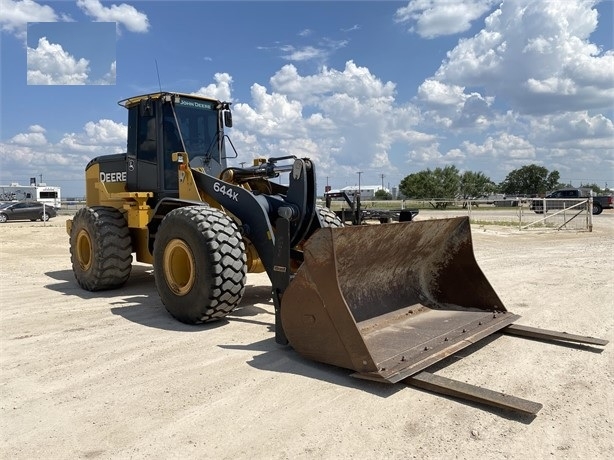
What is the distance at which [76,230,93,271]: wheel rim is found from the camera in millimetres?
7848

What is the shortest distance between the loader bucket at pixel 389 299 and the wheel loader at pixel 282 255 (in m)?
0.01

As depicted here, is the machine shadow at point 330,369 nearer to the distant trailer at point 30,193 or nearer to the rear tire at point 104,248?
the rear tire at point 104,248

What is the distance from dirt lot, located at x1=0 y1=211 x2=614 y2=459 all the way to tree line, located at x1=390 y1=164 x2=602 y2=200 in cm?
5318

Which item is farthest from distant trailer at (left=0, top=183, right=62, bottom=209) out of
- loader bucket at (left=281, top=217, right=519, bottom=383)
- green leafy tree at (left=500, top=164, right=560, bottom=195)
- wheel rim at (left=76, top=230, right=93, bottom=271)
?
green leafy tree at (left=500, top=164, right=560, bottom=195)

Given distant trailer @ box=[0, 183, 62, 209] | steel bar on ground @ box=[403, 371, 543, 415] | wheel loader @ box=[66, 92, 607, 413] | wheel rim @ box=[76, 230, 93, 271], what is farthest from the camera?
distant trailer @ box=[0, 183, 62, 209]

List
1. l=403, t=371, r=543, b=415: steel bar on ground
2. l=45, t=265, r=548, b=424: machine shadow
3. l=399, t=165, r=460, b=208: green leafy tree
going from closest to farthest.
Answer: l=403, t=371, r=543, b=415: steel bar on ground < l=45, t=265, r=548, b=424: machine shadow < l=399, t=165, r=460, b=208: green leafy tree

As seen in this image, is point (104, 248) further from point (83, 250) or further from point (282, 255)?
point (282, 255)

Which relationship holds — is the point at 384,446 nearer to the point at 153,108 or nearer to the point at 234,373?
the point at 234,373

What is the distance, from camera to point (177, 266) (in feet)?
19.3

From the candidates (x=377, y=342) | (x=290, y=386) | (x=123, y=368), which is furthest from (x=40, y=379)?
(x=377, y=342)

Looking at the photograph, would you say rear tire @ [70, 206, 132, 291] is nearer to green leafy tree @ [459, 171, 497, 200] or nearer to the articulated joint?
the articulated joint

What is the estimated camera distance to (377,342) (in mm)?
4445

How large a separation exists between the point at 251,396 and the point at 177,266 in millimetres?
2575

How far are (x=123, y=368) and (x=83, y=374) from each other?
307mm
